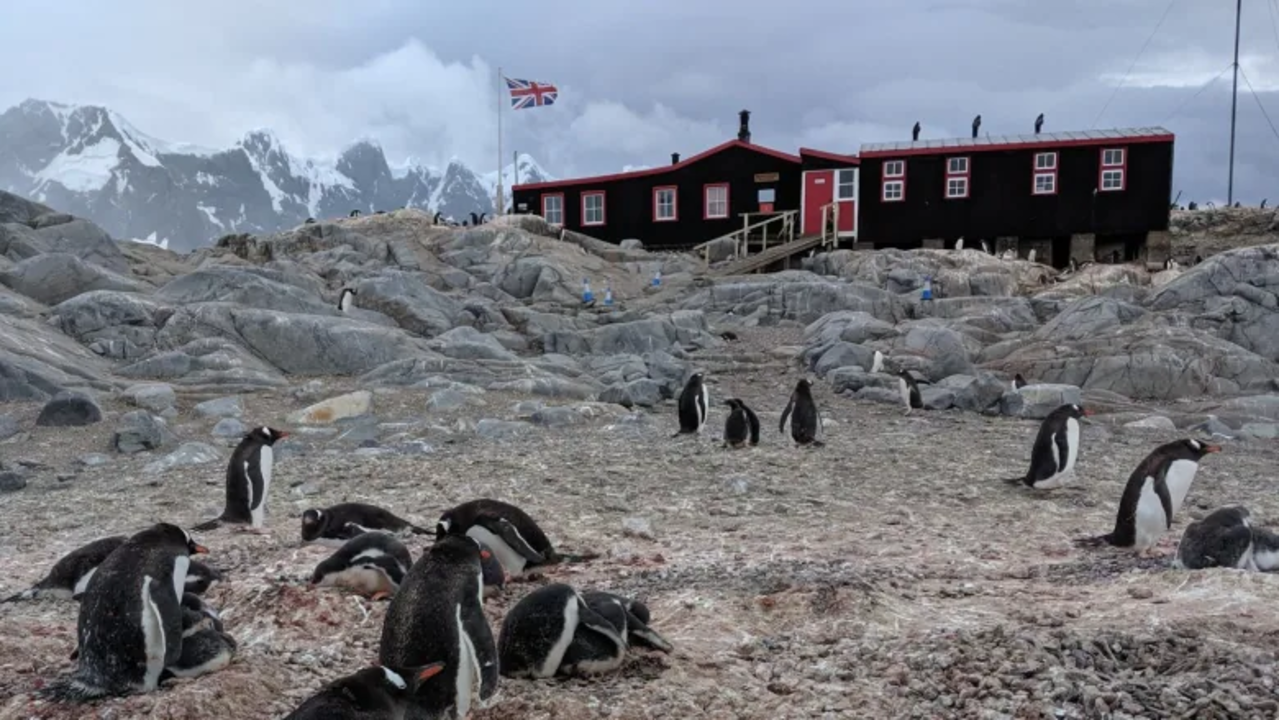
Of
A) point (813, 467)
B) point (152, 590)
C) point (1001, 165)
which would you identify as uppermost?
point (1001, 165)

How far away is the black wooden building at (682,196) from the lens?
1496 inches

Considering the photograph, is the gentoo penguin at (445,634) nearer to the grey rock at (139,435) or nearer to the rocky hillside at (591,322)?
the grey rock at (139,435)

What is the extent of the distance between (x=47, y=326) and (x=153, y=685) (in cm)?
1605

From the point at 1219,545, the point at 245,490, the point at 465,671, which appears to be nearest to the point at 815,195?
the point at 245,490

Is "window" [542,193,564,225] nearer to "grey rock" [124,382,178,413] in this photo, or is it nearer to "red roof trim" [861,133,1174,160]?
"red roof trim" [861,133,1174,160]

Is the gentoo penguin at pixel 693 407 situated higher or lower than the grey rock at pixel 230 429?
higher

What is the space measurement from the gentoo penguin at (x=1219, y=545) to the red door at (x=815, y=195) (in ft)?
104

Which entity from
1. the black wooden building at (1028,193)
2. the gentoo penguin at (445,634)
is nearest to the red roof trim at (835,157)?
the black wooden building at (1028,193)

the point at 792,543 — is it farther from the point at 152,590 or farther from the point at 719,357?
the point at 719,357

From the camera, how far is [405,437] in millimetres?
11875

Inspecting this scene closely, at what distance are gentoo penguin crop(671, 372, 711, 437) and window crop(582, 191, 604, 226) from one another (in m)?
28.4

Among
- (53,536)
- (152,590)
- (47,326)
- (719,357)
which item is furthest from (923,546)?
(47,326)

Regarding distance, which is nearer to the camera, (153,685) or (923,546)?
(153,685)

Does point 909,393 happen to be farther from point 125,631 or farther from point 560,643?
point 125,631
